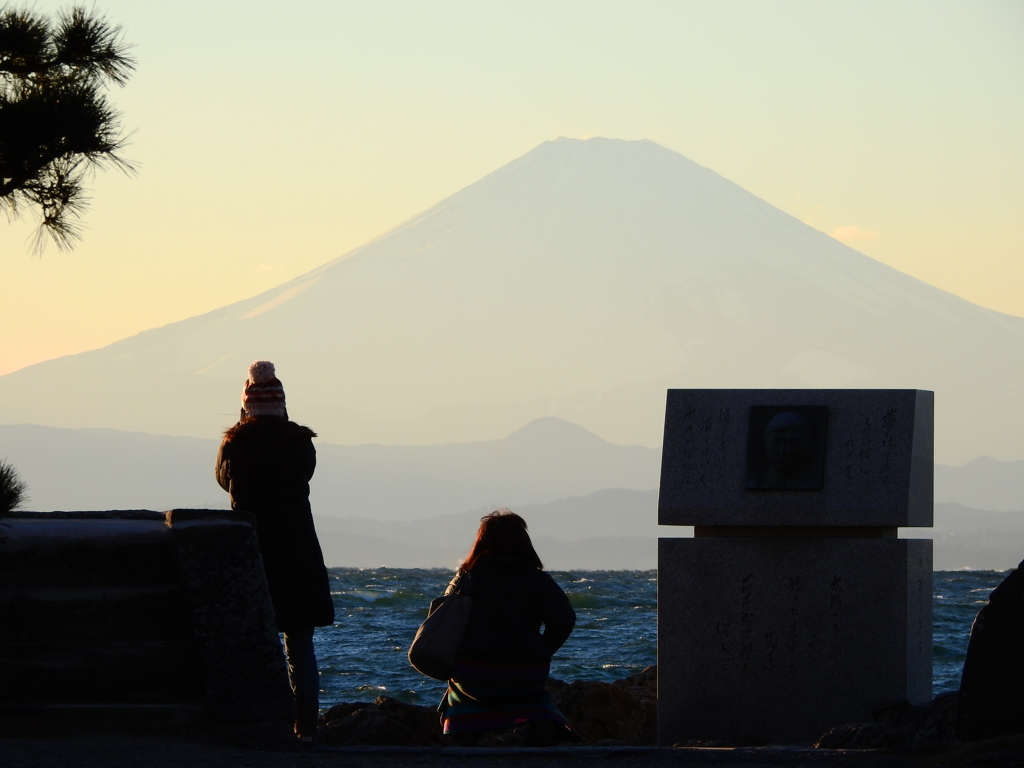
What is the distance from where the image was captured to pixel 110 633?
5367mm

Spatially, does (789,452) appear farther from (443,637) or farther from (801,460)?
(443,637)

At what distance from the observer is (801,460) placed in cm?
812

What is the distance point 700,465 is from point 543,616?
306 cm

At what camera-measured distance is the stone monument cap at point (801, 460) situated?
26.3 ft

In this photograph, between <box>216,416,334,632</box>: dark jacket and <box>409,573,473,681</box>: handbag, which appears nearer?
<box>409,573,473,681</box>: handbag

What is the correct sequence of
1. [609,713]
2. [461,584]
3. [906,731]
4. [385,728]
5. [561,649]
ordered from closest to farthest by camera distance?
[461,584], [906,731], [385,728], [609,713], [561,649]

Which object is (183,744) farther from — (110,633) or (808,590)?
(808,590)

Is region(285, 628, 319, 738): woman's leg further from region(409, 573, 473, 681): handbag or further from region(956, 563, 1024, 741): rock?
region(956, 563, 1024, 741): rock

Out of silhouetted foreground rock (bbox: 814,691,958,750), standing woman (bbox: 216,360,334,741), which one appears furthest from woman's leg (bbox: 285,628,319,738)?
silhouetted foreground rock (bbox: 814,691,958,750)

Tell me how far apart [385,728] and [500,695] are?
296 cm

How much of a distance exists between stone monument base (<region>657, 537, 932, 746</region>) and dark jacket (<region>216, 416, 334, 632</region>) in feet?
10.3

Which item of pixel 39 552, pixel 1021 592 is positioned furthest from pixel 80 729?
pixel 1021 592

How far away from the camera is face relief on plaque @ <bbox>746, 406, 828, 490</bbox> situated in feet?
26.6

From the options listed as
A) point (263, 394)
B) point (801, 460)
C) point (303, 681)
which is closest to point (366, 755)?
point (303, 681)
